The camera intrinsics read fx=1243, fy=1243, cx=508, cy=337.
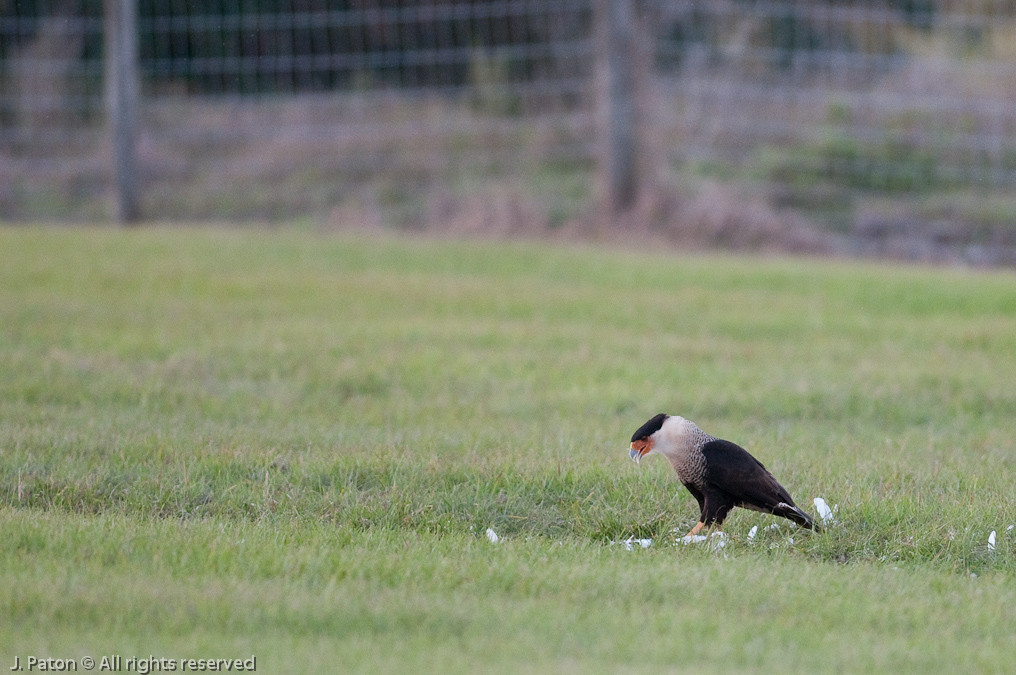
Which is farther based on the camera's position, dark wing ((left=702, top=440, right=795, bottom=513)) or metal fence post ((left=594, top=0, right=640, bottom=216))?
metal fence post ((left=594, top=0, right=640, bottom=216))

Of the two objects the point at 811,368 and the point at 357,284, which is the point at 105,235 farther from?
the point at 811,368

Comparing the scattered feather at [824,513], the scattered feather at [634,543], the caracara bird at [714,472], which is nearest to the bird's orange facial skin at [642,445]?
the caracara bird at [714,472]

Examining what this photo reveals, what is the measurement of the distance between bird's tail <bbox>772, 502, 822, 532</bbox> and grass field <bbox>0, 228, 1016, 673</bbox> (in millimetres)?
112

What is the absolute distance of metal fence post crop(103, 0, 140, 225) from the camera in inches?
470

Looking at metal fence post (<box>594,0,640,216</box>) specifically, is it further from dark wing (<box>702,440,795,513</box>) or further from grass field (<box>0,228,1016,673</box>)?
dark wing (<box>702,440,795,513</box>)

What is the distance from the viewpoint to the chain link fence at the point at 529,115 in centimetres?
1182

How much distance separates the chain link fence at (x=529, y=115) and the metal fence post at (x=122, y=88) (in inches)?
6.6

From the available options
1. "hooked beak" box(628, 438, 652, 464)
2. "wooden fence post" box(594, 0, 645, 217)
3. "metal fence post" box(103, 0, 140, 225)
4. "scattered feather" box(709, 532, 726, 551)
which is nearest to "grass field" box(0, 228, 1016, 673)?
"scattered feather" box(709, 532, 726, 551)

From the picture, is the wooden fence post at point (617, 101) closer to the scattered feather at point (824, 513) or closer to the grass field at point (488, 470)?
the grass field at point (488, 470)

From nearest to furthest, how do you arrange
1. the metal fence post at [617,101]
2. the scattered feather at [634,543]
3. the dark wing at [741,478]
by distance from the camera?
the dark wing at [741,478]
the scattered feather at [634,543]
the metal fence post at [617,101]

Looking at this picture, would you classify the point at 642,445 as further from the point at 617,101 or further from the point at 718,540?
the point at 617,101

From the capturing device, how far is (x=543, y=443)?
17.6 feet

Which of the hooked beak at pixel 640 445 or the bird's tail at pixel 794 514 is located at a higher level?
the hooked beak at pixel 640 445

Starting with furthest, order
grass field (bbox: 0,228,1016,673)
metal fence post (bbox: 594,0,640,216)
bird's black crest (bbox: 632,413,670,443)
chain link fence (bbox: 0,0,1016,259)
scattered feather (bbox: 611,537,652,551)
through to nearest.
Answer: chain link fence (bbox: 0,0,1016,259) → metal fence post (bbox: 594,0,640,216) → scattered feather (bbox: 611,537,652,551) → bird's black crest (bbox: 632,413,670,443) → grass field (bbox: 0,228,1016,673)
